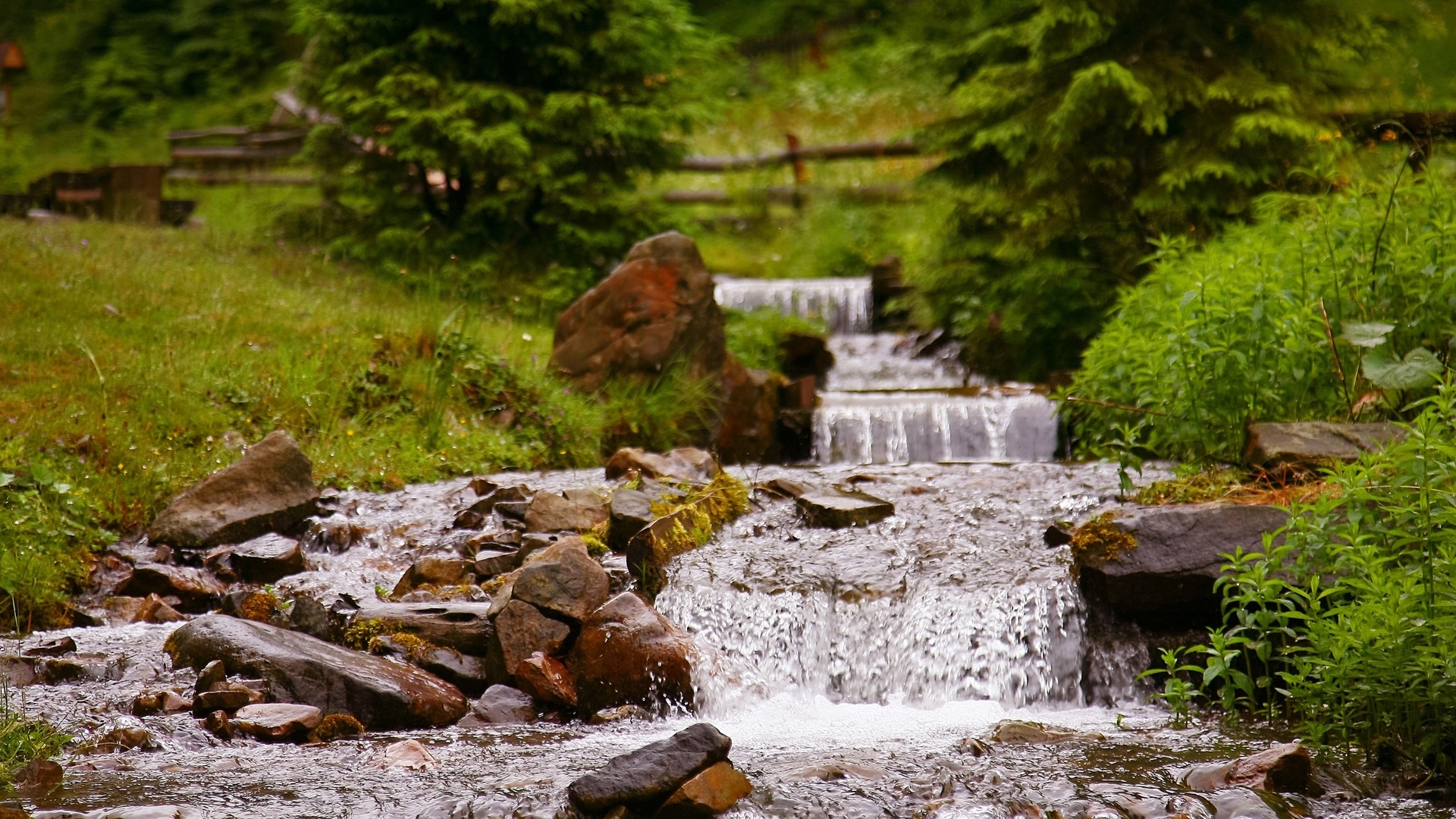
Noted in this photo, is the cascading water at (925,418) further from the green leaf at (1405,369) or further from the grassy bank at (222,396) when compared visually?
the green leaf at (1405,369)

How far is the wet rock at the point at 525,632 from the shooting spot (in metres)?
4.85

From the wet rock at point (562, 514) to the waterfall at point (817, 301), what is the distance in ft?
23.7

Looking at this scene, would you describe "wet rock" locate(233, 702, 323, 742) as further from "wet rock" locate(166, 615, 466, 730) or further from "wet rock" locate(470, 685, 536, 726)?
"wet rock" locate(470, 685, 536, 726)

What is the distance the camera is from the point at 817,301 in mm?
13820

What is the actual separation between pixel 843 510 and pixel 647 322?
10.9ft

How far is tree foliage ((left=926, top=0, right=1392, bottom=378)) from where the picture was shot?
30.9ft

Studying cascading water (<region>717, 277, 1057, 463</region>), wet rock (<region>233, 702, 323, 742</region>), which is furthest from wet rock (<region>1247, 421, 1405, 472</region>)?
wet rock (<region>233, 702, 323, 742</region>)

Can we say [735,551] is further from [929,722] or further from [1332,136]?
[1332,136]

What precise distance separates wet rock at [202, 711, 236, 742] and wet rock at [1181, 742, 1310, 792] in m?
3.35

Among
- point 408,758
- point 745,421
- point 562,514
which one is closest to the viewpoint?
point 408,758

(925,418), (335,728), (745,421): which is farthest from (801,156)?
(335,728)

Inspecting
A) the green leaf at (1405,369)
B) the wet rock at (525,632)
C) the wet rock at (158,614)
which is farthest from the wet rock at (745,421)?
the green leaf at (1405,369)

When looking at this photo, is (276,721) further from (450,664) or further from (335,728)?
Result: (450,664)

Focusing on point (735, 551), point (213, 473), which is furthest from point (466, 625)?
point (213, 473)
